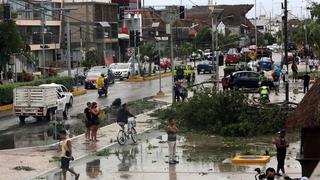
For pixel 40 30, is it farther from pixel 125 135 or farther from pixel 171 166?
pixel 171 166

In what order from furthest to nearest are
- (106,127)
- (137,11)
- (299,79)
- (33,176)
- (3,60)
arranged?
(137,11) < (299,79) < (3,60) < (106,127) < (33,176)

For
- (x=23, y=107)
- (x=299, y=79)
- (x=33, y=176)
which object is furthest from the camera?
(x=299, y=79)

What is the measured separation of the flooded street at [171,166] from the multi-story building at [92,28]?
65.7 m

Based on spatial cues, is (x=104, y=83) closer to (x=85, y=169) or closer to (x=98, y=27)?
(x=85, y=169)

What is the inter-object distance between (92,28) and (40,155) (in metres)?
72.5

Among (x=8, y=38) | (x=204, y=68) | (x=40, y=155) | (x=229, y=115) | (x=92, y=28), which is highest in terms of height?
(x=92, y=28)

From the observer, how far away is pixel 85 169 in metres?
22.4

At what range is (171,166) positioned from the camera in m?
22.4

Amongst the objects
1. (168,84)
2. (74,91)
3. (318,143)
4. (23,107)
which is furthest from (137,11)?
(318,143)

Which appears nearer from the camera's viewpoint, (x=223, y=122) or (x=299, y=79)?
(x=223, y=122)

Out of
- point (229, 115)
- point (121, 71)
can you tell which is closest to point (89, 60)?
point (121, 71)

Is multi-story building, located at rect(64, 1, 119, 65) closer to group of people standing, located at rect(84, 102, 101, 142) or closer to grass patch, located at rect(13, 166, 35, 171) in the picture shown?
group of people standing, located at rect(84, 102, 101, 142)

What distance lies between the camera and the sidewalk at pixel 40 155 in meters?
22.1

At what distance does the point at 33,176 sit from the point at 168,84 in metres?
41.4
